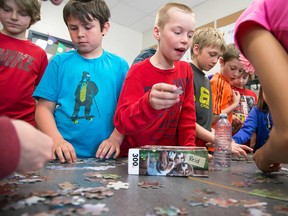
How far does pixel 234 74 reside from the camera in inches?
89.4

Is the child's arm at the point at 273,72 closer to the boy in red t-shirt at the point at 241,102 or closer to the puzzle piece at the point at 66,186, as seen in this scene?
the puzzle piece at the point at 66,186

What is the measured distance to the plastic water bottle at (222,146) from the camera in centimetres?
105

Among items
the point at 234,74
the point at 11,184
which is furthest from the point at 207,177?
the point at 234,74

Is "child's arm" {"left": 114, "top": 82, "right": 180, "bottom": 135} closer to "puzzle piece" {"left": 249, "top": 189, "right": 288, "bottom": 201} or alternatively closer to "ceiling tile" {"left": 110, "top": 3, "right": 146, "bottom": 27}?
"puzzle piece" {"left": 249, "top": 189, "right": 288, "bottom": 201}

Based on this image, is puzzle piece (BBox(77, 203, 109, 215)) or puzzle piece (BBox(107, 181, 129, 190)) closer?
puzzle piece (BBox(77, 203, 109, 215))

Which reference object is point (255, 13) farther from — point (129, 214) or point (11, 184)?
point (11, 184)

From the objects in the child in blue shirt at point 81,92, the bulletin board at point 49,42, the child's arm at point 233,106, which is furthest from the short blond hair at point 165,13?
the bulletin board at point 49,42

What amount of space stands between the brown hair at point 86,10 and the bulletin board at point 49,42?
292 centimetres

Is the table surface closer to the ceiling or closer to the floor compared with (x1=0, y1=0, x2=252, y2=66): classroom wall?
closer to the floor

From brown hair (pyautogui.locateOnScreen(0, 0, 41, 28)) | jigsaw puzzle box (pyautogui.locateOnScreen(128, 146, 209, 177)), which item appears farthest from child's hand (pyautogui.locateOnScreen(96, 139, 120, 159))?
brown hair (pyautogui.locateOnScreen(0, 0, 41, 28))

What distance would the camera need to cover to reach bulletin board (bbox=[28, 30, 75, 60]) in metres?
4.07

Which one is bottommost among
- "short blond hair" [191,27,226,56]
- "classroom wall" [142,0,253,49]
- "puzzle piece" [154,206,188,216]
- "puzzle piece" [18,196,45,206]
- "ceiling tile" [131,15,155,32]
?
"puzzle piece" [154,206,188,216]

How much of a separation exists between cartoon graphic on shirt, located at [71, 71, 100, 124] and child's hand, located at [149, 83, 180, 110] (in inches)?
22.1

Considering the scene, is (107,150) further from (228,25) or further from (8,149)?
(228,25)
